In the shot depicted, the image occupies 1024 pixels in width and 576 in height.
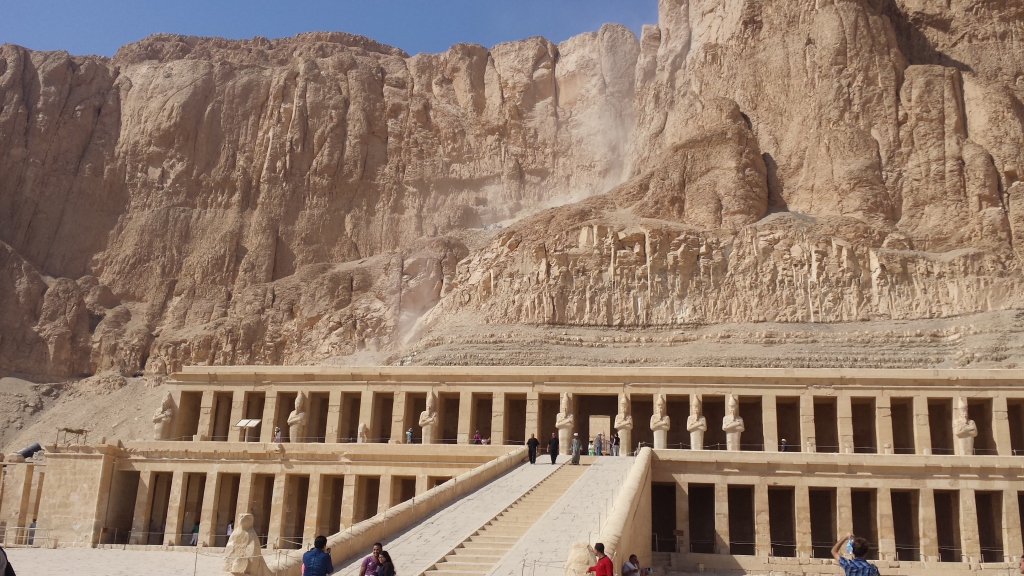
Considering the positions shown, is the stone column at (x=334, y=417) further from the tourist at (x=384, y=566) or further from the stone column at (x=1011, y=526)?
the tourist at (x=384, y=566)

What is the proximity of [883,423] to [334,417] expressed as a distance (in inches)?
820

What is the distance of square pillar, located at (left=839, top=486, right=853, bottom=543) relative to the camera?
30.2m

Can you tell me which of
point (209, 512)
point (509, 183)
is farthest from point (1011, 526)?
point (509, 183)

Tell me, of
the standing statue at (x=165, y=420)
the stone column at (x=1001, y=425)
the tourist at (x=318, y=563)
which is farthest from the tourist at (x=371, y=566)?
the standing statue at (x=165, y=420)

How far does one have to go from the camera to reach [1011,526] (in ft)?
98.4

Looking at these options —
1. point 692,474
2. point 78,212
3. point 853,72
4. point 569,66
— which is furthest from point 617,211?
point 78,212

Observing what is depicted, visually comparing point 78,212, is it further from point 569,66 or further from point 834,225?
point 834,225

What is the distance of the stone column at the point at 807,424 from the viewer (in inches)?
1395

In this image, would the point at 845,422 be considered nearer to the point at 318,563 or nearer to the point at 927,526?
the point at 927,526

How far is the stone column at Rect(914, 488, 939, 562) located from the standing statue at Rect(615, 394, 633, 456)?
9.36m

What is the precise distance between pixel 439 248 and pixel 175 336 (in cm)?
1800

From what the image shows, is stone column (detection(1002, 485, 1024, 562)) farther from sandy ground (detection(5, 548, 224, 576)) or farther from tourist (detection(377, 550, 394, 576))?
tourist (detection(377, 550, 394, 576))

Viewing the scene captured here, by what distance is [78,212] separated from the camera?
71938mm

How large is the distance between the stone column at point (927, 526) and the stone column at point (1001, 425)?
19.0 feet
